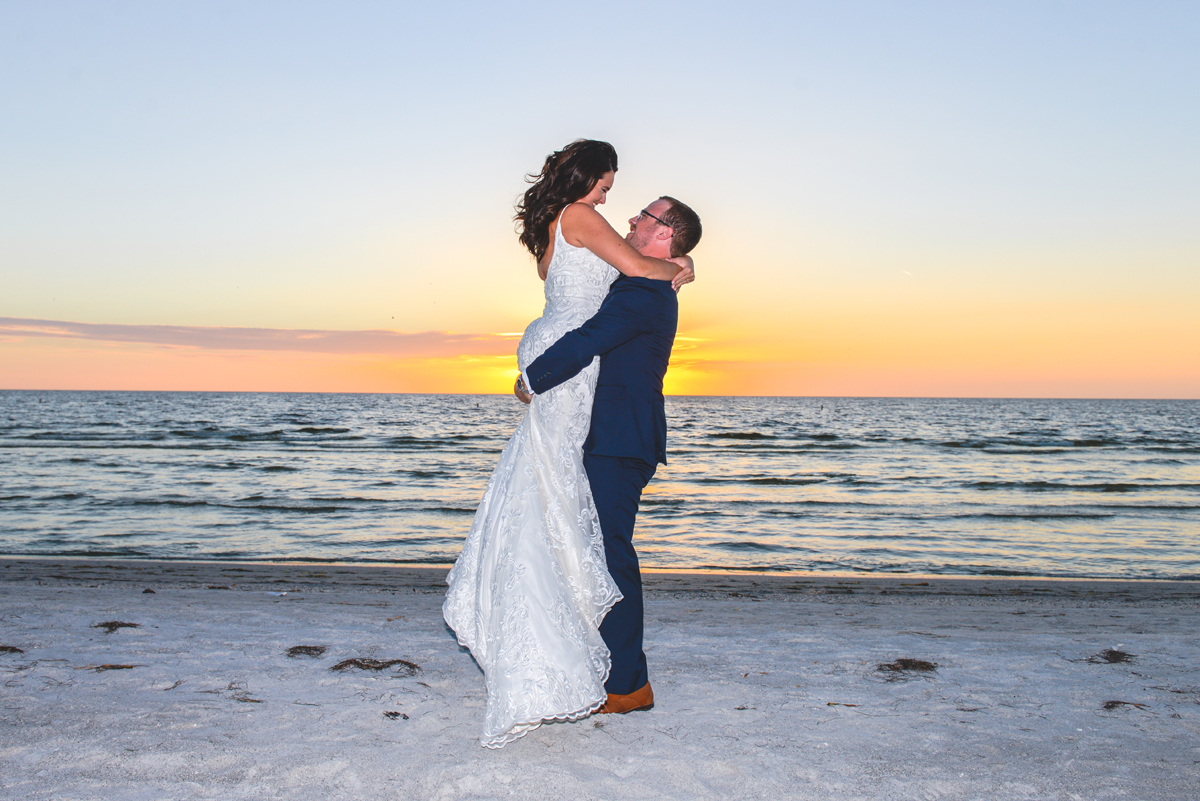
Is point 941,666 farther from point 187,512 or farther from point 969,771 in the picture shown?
point 187,512

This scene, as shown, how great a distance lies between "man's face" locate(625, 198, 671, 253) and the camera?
285cm

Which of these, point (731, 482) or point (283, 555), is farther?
point (731, 482)

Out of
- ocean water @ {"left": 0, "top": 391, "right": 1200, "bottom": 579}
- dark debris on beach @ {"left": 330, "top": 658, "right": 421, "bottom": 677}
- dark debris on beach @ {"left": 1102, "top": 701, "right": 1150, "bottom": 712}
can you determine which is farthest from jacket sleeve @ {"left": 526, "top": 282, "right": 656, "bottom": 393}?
ocean water @ {"left": 0, "top": 391, "right": 1200, "bottom": 579}

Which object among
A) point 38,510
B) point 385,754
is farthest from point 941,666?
point 38,510

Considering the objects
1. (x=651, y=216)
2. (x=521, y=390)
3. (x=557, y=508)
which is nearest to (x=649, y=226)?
(x=651, y=216)

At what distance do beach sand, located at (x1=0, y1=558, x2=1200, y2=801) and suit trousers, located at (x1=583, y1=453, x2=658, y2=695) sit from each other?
0.21 metres

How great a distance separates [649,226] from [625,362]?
19.3 inches

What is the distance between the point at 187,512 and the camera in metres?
11.9

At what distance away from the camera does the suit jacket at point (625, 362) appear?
2693mm

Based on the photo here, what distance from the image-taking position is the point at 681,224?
2.85 meters

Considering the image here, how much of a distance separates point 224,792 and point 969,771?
2275 mm

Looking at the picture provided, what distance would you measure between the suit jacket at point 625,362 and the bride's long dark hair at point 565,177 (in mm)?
333


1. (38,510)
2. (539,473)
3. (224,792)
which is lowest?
(38,510)

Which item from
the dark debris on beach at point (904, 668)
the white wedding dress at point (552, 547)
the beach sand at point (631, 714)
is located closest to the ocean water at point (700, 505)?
the beach sand at point (631, 714)
